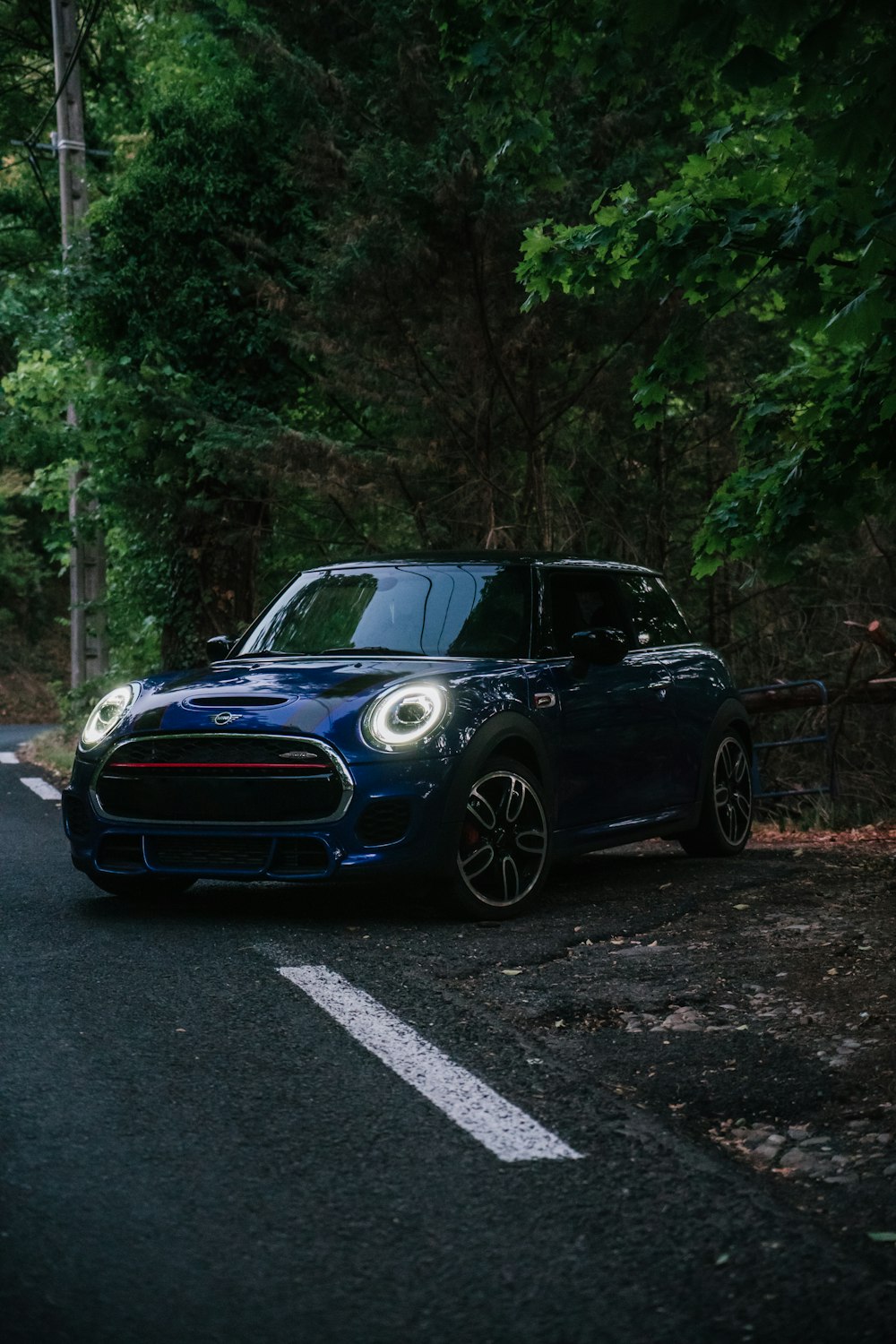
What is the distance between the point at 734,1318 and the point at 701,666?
629 centimetres

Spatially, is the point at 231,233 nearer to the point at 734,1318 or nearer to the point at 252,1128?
A: the point at 252,1128

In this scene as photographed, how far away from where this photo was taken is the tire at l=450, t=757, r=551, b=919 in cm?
682

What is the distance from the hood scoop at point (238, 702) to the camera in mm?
6797

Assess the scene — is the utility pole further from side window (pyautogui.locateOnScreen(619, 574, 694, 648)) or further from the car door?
the car door

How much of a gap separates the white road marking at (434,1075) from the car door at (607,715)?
2.12 m

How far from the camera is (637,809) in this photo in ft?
26.4

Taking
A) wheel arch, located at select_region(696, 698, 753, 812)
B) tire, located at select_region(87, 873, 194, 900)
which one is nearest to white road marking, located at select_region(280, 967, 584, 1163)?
tire, located at select_region(87, 873, 194, 900)

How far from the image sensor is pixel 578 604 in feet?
26.7

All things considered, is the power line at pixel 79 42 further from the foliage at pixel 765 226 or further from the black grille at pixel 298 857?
the black grille at pixel 298 857

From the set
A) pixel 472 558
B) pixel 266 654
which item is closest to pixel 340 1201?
pixel 266 654

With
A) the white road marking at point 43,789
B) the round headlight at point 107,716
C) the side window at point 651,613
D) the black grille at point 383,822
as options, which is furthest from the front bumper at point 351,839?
the white road marking at point 43,789

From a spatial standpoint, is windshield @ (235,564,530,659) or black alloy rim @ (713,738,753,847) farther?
black alloy rim @ (713,738,753,847)

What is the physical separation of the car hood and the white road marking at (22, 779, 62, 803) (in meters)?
6.30

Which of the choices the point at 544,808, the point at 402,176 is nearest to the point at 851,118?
the point at 544,808
